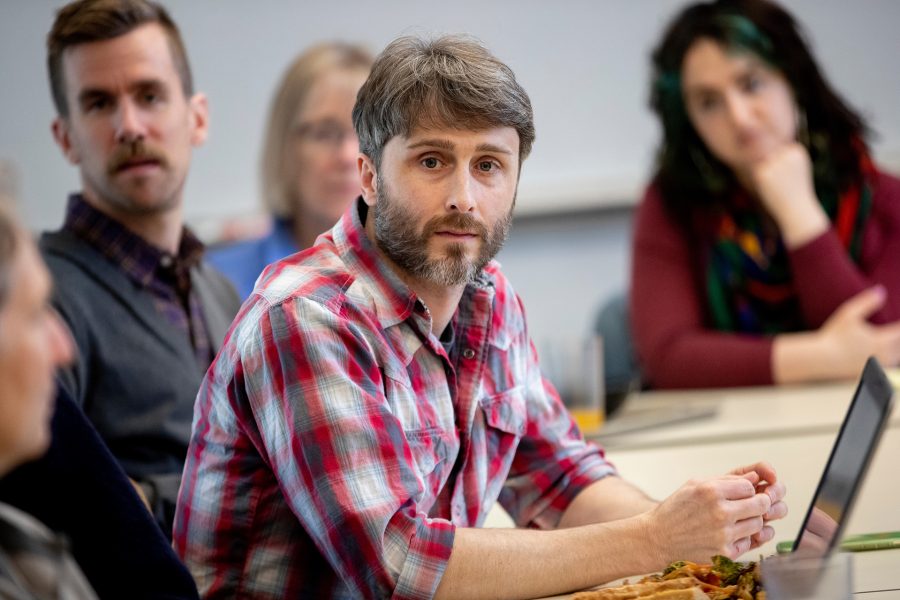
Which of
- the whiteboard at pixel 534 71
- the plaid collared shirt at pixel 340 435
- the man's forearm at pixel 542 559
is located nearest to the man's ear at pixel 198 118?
the plaid collared shirt at pixel 340 435

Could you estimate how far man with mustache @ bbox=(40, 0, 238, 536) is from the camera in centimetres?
162

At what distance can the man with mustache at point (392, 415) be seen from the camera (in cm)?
110

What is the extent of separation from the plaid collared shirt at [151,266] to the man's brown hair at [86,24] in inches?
→ 6.9

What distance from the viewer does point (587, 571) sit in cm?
113

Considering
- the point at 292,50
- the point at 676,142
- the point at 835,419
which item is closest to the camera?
the point at 835,419

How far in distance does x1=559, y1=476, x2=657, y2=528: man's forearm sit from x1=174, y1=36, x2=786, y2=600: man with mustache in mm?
162

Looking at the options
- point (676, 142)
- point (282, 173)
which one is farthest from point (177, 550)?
point (676, 142)

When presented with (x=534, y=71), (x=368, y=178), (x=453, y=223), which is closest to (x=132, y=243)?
(x=368, y=178)

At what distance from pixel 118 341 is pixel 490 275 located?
22.4 inches

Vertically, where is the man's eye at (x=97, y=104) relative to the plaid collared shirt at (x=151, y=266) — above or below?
above

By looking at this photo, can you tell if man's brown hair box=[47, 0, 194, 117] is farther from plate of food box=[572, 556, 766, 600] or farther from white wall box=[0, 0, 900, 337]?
white wall box=[0, 0, 900, 337]

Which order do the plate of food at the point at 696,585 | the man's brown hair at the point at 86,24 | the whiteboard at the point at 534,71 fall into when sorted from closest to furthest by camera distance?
the plate of food at the point at 696,585, the man's brown hair at the point at 86,24, the whiteboard at the point at 534,71

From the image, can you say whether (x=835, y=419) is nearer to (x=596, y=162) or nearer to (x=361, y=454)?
(x=361, y=454)

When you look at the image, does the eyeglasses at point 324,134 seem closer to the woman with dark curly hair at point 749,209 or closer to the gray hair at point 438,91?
the woman with dark curly hair at point 749,209
